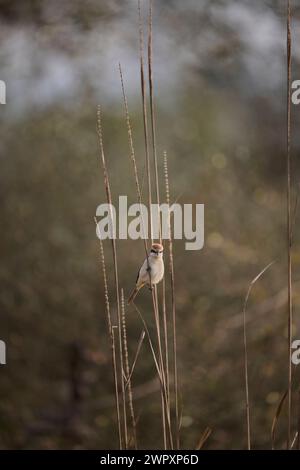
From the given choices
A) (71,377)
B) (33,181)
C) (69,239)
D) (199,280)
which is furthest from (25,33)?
(71,377)

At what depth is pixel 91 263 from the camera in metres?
2.32

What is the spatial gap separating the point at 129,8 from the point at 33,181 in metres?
0.76

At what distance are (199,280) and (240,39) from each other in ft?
3.12

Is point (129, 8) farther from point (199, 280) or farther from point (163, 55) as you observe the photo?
point (199, 280)

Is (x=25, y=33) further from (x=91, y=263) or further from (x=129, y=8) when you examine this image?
(x=91, y=263)

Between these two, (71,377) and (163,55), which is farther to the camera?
(71,377)

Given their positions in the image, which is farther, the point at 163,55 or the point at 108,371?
the point at 108,371

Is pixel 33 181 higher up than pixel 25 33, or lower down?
lower down

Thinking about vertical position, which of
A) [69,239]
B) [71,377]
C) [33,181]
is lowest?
[71,377]

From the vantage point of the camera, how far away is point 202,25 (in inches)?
85.9

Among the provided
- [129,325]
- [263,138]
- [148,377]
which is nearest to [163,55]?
[263,138]

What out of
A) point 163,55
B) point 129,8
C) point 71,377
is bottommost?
point 71,377

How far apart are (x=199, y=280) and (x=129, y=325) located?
0.34 metres

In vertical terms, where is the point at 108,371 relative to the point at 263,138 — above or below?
below
